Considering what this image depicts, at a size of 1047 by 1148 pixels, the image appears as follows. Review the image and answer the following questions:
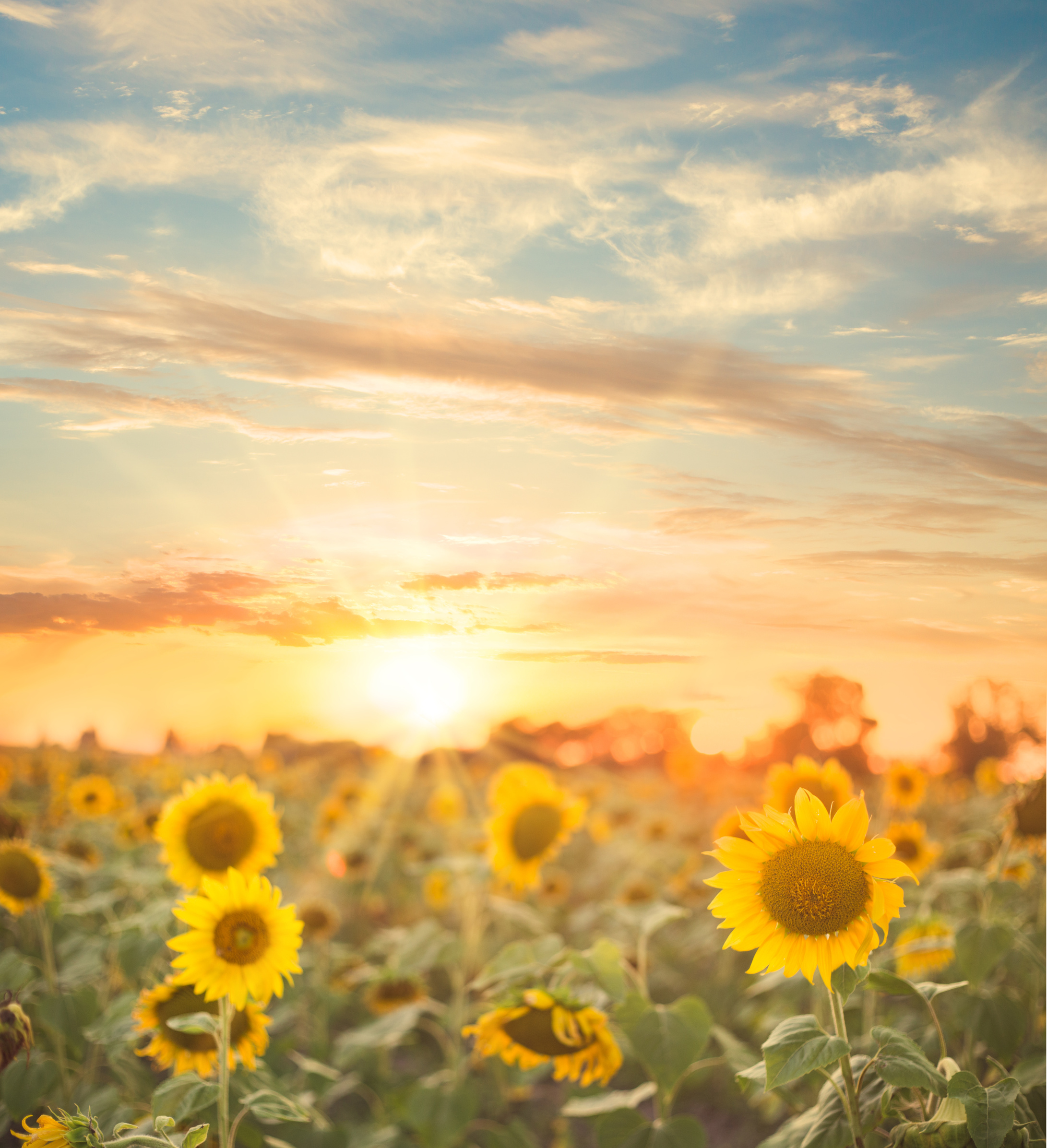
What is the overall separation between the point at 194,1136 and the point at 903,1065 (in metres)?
1.55

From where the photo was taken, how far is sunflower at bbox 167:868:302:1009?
2336 mm

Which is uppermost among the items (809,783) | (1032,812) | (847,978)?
(809,783)

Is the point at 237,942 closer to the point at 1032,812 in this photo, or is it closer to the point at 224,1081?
the point at 224,1081

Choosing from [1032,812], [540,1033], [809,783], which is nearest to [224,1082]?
[540,1033]

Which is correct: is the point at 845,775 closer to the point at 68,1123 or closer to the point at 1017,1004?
the point at 1017,1004

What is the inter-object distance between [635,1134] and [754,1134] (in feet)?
8.94

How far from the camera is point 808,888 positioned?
1857 millimetres

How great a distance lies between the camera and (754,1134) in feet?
15.2

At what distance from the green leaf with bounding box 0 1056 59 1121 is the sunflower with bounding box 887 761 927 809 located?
4912mm

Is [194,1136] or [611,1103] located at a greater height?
[194,1136]

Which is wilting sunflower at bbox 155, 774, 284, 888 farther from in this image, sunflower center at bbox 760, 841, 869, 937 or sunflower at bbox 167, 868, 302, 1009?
sunflower center at bbox 760, 841, 869, 937

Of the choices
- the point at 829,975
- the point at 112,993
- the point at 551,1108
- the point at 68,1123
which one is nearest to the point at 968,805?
the point at 551,1108

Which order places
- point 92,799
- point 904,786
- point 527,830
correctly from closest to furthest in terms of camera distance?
point 527,830 < point 904,786 < point 92,799

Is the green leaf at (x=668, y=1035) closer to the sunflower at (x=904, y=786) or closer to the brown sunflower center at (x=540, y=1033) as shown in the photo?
the brown sunflower center at (x=540, y=1033)
